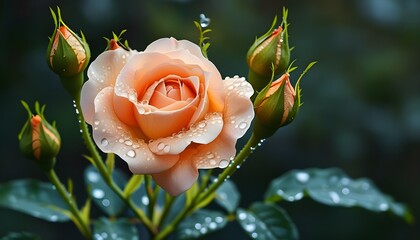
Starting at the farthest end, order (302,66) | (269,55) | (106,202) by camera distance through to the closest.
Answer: (302,66), (106,202), (269,55)

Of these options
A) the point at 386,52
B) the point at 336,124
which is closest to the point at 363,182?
the point at 336,124

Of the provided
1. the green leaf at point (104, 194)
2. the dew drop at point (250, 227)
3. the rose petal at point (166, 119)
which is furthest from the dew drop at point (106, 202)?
the rose petal at point (166, 119)

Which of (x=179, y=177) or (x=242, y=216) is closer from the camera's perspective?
(x=179, y=177)

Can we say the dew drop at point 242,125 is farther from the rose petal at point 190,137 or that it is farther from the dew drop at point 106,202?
the dew drop at point 106,202

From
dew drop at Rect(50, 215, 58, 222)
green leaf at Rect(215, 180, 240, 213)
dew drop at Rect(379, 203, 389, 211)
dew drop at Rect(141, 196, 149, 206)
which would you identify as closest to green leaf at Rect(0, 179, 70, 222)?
dew drop at Rect(50, 215, 58, 222)

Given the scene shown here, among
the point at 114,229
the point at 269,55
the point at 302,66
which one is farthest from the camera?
the point at 302,66

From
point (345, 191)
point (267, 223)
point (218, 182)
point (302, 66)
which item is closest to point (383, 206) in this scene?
point (345, 191)

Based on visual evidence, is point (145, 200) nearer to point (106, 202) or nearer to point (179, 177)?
point (106, 202)
